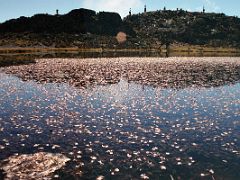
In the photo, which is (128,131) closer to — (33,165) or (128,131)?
(128,131)

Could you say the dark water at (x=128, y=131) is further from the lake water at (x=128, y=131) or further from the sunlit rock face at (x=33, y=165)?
the sunlit rock face at (x=33, y=165)

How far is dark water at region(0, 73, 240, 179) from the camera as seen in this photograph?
15.2m

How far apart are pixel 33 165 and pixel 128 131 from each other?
749 centimetres

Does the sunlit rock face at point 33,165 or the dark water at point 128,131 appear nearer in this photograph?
the sunlit rock face at point 33,165

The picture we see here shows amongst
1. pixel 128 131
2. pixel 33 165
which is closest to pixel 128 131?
pixel 128 131

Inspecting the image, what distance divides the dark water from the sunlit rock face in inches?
23.5

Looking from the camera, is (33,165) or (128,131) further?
(128,131)

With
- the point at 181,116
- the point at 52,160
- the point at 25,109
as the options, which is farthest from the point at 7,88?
the point at 52,160

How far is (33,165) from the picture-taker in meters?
15.2

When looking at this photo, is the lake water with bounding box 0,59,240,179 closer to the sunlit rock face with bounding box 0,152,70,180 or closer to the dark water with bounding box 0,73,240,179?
the dark water with bounding box 0,73,240,179

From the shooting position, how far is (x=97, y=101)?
1244 inches

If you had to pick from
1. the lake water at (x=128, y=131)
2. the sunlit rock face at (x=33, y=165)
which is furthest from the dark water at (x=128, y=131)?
the sunlit rock face at (x=33, y=165)

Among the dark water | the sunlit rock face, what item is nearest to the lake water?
the dark water

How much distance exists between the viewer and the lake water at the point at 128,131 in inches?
599
